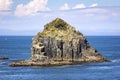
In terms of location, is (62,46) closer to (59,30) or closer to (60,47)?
(60,47)

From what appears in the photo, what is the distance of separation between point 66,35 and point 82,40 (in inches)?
243

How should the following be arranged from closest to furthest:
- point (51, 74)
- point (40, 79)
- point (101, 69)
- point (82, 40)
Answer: point (40, 79), point (51, 74), point (101, 69), point (82, 40)

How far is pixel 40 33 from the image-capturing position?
185 meters

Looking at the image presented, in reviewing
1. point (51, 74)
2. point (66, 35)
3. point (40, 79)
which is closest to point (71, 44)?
point (66, 35)

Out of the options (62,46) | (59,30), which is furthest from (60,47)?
(59,30)

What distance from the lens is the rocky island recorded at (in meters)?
177

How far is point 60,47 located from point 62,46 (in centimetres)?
101

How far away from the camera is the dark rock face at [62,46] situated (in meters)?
180

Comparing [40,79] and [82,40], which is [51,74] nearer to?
[40,79]

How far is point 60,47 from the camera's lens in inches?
7156

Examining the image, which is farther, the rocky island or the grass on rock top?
the grass on rock top

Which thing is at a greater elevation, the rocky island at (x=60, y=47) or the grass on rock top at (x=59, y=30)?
the grass on rock top at (x=59, y=30)

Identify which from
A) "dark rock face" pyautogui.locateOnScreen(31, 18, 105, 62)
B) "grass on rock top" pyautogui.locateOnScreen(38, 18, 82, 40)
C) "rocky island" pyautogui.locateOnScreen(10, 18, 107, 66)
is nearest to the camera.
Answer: "rocky island" pyautogui.locateOnScreen(10, 18, 107, 66)

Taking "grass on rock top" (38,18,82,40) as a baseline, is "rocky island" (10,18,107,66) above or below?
below
